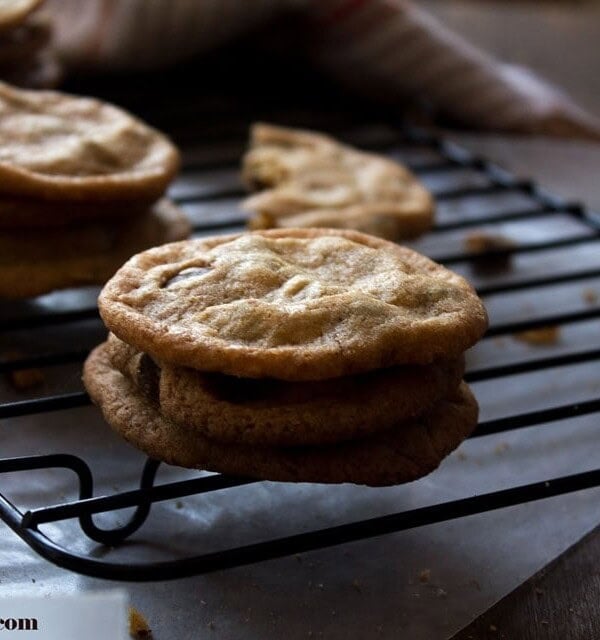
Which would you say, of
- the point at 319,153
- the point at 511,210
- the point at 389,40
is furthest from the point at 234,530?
the point at 389,40

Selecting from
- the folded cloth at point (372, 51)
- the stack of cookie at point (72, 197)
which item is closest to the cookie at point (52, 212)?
the stack of cookie at point (72, 197)

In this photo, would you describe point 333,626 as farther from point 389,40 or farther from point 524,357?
point 389,40

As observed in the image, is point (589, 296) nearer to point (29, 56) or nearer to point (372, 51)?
point (372, 51)

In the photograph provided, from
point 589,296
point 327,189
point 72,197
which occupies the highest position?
point 72,197

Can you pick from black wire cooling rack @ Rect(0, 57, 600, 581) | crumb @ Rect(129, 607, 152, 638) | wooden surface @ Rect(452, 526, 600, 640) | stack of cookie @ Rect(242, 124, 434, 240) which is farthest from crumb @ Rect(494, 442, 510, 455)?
crumb @ Rect(129, 607, 152, 638)

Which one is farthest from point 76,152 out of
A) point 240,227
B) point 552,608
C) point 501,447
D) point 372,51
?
point 372,51

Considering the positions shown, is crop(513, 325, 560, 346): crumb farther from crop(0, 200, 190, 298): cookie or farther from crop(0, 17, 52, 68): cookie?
crop(0, 17, 52, 68): cookie
